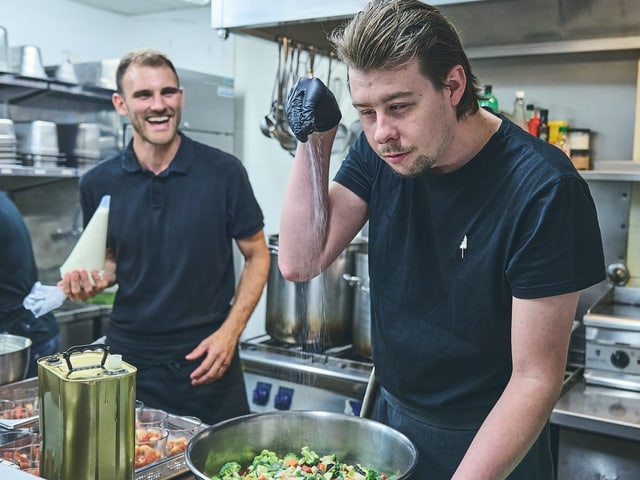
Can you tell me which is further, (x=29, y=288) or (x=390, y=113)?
(x=29, y=288)

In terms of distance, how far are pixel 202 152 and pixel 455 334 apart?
1.33 m

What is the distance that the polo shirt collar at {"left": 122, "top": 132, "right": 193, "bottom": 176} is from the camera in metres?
2.38

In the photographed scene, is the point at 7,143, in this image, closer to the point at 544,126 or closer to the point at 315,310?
the point at 315,310

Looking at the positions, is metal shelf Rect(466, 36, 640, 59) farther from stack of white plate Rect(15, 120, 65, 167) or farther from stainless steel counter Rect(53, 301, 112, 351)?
stainless steel counter Rect(53, 301, 112, 351)

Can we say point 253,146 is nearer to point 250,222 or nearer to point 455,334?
point 250,222

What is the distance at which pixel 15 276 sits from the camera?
8.99ft

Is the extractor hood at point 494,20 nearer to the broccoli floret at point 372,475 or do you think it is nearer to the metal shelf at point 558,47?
the metal shelf at point 558,47

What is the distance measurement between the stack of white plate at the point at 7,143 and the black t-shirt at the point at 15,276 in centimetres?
93

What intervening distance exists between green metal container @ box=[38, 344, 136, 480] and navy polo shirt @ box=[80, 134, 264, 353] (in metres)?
1.12

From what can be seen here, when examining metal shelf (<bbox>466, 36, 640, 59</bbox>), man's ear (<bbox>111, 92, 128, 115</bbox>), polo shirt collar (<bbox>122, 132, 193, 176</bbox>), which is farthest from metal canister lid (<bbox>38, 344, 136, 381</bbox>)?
metal shelf (<bbox>466, 36, 640, 59</bbox>)

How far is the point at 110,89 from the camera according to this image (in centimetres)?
393

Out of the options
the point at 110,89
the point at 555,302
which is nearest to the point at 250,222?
the point at 555,302

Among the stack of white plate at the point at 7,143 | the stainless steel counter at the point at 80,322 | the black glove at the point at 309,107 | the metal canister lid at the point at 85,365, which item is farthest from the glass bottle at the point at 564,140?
the stack of white plate at the point at 7,143

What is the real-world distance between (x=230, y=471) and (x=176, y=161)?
132 cm
